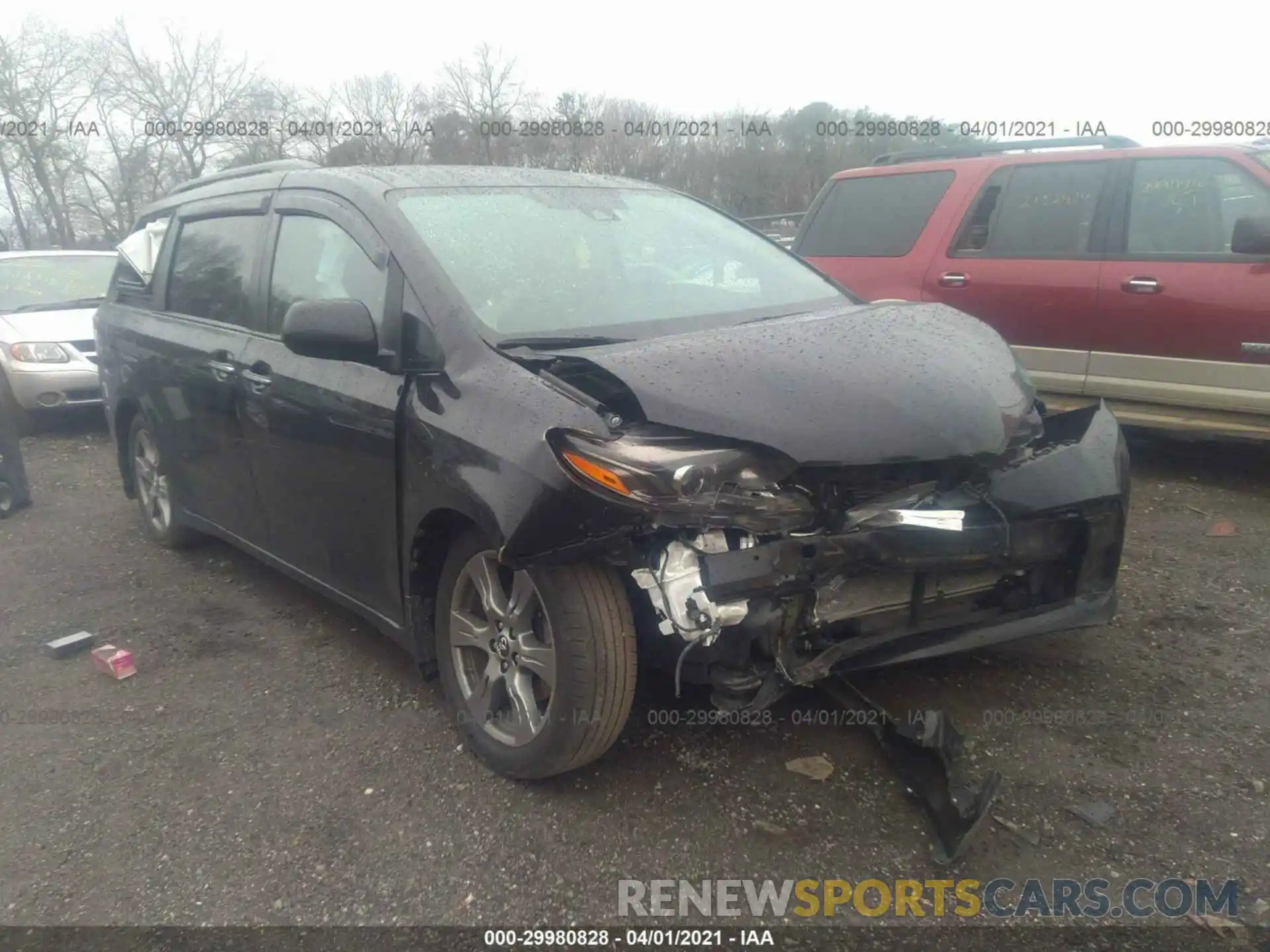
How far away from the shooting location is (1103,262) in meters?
5.56

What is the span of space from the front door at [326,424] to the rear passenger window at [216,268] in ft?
0.70

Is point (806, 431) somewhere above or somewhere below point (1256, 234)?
below

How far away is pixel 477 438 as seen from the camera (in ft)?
8.63

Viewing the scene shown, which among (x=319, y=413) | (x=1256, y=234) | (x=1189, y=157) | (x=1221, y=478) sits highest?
(x=1189, y=157)

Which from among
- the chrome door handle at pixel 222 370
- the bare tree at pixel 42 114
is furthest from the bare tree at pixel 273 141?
the chrome door handle at pixel 222 370

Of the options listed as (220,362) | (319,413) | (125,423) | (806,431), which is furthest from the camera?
(125,423)

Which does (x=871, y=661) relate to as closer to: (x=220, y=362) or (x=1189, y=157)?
(x=220, y=362)

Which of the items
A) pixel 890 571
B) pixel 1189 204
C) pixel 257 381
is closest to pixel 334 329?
pixel 257 381

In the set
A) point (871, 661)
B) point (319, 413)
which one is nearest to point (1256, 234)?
point (871, 661)

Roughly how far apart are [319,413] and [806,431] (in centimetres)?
174

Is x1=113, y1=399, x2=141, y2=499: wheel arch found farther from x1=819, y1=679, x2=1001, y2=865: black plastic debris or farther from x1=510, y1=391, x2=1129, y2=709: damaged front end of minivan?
x1=819, y1=679, x2=1001, y2=865: black plastic debris

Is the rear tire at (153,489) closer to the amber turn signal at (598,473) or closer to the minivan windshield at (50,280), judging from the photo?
the amber turn signal at (598,473)

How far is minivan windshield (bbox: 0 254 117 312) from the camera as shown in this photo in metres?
8.87

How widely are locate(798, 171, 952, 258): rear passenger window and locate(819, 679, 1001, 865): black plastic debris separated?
4271 mm
